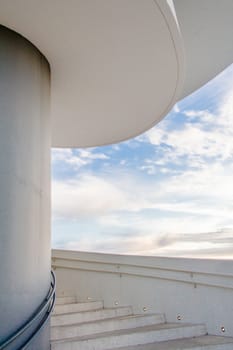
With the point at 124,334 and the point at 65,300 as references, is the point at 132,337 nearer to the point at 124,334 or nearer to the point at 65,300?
the point at 124,334

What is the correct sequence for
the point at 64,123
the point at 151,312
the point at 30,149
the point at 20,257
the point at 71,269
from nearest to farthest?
the point at 20,257, the point at 30,149, the point at 151,312, the point at 64,123, the point at 71,269

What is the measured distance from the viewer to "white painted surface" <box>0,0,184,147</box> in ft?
6.59

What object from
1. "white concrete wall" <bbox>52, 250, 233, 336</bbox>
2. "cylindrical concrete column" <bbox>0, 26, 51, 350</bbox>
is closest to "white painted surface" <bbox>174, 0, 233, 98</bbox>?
"cylindrical concrete column" <bbox>0, 26, 51, 350</bbox>

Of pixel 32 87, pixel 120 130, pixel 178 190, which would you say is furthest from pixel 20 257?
pixel 178 190

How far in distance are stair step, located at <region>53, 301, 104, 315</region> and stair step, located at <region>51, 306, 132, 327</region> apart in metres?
0.25

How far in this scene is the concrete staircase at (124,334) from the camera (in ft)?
8.57

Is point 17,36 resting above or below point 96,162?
below

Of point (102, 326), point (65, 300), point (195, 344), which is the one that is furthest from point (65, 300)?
point (195, 344)

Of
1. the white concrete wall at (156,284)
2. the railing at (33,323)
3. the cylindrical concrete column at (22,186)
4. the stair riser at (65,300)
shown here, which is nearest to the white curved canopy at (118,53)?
the cylindrical concrete column at (22,186)

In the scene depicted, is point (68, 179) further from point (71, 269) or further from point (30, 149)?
point (30, 149)

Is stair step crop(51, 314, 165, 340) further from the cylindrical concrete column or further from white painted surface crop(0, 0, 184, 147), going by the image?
white painted surface crop(0, 0, 184, 147)

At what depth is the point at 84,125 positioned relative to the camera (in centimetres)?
383

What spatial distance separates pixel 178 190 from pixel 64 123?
1.82m

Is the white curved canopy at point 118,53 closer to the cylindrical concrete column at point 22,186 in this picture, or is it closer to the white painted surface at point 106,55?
the white painted surface at point 106,55
